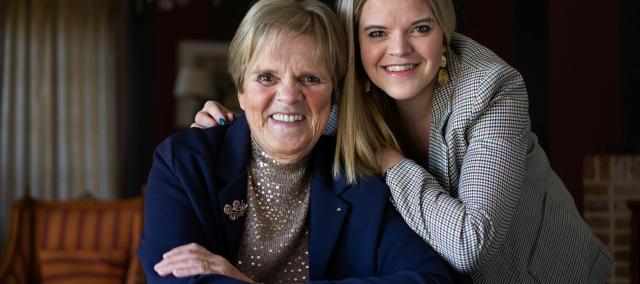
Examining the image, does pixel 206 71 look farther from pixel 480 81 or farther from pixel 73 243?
pixel 480 81

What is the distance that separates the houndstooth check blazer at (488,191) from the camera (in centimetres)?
169

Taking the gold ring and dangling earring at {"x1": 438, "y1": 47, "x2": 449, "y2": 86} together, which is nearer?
the gold ring

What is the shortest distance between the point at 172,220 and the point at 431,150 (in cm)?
67

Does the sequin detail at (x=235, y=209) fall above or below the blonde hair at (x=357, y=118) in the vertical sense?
below

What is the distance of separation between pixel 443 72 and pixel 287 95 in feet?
1.57

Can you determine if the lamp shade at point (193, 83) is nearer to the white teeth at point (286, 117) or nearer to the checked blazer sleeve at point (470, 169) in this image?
the checked blazer sleeve at point (470, 169)

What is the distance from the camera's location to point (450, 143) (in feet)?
6.07

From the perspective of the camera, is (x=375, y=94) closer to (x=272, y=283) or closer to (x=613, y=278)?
(x=272, y=283)

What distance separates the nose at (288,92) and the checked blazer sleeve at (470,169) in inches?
12.0

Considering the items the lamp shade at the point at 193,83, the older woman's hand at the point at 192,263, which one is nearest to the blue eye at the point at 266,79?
the older woman's hand at the point at 192,263

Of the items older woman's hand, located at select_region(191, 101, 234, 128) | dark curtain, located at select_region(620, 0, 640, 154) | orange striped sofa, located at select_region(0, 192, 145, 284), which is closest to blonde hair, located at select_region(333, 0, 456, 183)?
older woman's hand, located at select_region(191, 101, 234, 128)

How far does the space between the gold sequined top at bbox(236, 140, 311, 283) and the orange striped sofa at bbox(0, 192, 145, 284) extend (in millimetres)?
2991

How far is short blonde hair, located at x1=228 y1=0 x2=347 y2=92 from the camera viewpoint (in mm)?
1671

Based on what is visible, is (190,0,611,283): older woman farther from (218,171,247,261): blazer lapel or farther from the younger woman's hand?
(218,171,247,261): blazer lapel
